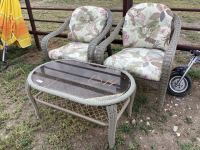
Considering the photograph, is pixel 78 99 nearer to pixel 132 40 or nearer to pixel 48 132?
pixel 48 132

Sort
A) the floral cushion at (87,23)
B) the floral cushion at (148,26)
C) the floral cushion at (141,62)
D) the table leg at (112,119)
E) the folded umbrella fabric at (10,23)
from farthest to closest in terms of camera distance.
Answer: the folded umbrella fabric at (10,23) → the floral cushion at (87,23) → the floral cushion at (148,26) → the floral cushion at (141,62) → the table leg at (112,119)

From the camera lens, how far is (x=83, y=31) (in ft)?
8.20

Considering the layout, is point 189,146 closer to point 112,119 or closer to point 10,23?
point 112,119

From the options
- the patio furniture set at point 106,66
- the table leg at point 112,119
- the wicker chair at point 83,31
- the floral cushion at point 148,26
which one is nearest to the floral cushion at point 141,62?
the patio furniture set at point 106,66

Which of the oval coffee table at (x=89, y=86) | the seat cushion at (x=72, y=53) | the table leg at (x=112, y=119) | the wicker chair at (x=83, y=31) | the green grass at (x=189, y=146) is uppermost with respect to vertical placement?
the wicker chair at (x=83, y=31)

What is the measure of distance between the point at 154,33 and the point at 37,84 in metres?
1.58

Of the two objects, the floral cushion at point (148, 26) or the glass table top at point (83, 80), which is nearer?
the glass table top at point (83, 80)

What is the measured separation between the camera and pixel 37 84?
1549 mm

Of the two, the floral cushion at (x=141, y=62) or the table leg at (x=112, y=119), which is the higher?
the floral cushion at (x=141, y=62)

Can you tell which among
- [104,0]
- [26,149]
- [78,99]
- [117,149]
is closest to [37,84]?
[78,99]

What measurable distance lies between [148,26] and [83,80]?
124 cm

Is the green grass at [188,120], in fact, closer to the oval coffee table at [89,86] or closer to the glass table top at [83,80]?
the oval coffee table at [89,86]

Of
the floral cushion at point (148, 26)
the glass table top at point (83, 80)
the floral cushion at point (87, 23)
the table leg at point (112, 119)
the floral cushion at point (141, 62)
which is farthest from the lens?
the floral cushion at point (87, 23)

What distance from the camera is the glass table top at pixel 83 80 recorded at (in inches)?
55.5
